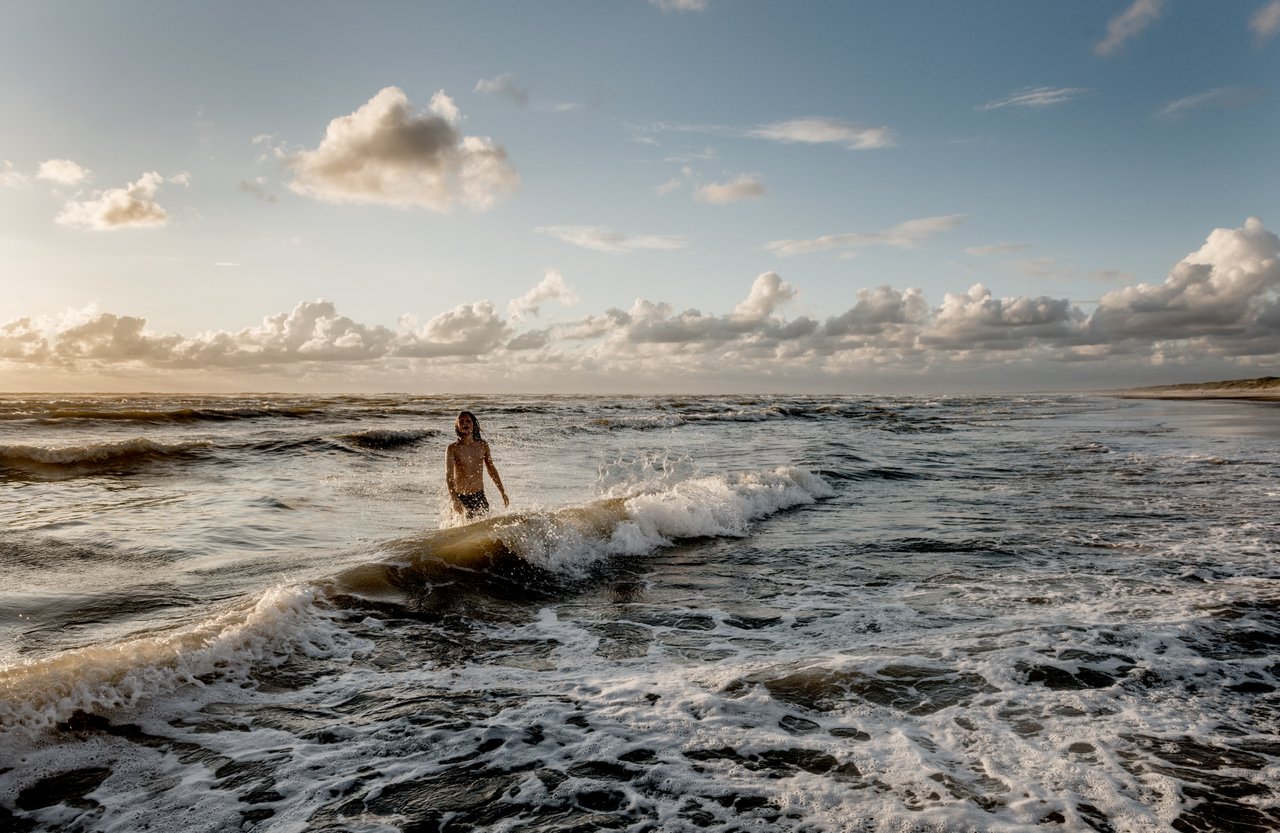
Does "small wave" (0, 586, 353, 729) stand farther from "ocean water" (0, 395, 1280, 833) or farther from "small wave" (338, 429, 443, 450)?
"small wave" (338, 429, 443, 450)

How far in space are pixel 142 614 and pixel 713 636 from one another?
572 cm

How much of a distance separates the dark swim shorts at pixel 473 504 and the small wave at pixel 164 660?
4.61 m

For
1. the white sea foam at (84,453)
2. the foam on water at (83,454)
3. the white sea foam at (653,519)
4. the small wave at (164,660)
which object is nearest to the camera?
the small wave at (164,660)

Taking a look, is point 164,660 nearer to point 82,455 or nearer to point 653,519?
point 653,519

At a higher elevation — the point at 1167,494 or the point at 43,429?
the point at 43,429

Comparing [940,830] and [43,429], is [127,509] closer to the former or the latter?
[940,830]

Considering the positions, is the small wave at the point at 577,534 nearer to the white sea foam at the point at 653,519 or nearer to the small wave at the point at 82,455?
the white sea foam at the point at 653,519

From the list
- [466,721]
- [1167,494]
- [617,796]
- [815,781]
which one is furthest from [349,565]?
[1167,494]

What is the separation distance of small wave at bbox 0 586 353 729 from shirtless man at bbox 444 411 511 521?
4656mm

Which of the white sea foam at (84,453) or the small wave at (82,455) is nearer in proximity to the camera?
the small wave at (82,455)

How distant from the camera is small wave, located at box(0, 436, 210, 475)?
713 inches

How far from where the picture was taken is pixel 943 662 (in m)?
5.71

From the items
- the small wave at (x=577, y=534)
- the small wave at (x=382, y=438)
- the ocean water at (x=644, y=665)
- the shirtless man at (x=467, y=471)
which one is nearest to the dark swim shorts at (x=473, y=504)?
the shirtless man at (x=467, y=471)

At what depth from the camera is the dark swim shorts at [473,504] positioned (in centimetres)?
1157
